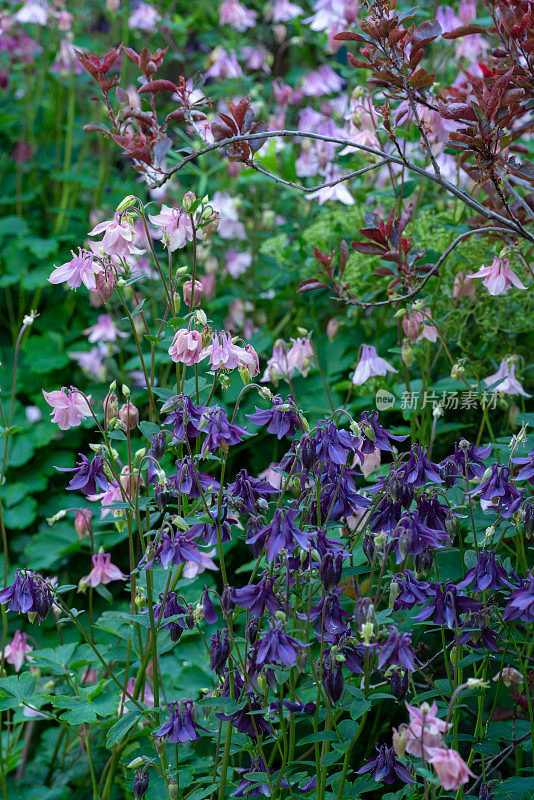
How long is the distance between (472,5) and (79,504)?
6.16 feet

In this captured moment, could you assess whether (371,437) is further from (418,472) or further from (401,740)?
(401,740)

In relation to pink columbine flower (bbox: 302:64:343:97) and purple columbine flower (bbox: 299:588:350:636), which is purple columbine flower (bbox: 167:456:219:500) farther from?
pink columbine flower (bbox: 302:64:343:97)

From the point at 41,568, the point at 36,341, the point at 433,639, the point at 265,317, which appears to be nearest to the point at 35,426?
the point at 36,341

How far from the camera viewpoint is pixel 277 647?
933 mm

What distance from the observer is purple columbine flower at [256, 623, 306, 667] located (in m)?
0.92

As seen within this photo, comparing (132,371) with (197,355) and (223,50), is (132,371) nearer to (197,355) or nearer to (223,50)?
(223,50)

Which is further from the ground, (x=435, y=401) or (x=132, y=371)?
(x=435, y=401)

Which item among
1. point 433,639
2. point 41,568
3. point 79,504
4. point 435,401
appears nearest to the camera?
point 433,639

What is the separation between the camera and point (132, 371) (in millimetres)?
2736

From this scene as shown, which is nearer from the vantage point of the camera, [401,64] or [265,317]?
[401,64]

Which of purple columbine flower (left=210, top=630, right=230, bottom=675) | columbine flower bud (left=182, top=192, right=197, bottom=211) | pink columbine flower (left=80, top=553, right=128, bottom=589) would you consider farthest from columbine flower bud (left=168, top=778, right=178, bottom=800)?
columbine flower bud (left=182, top=192, right=197, bottom=211)

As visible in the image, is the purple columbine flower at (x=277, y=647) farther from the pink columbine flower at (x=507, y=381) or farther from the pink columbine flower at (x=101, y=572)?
the pink columbine flower at (x=507, y=381)

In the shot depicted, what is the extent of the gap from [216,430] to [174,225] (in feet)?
1.37

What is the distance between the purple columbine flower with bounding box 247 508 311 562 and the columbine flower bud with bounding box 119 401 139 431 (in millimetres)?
361
